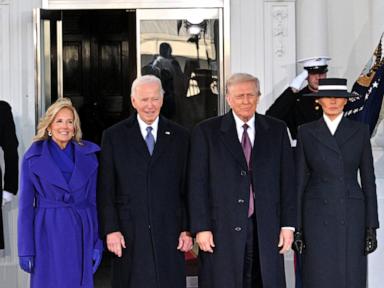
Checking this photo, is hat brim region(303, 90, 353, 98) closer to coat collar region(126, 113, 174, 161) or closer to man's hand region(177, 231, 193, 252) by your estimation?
coat collar region(126, 113, 174, 161)

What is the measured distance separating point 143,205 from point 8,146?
7.45 ft

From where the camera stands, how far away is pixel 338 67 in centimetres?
709

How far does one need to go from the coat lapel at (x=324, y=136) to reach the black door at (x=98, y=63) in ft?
20.1

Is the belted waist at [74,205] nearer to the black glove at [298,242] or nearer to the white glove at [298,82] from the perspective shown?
the black glove at [298,242]

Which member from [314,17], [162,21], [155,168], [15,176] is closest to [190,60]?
[162,21]

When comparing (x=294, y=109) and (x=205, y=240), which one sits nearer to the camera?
(x=205, y=240)

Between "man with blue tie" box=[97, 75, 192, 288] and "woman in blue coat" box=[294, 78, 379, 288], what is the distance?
0.77m

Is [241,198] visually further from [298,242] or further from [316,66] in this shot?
[316,66]

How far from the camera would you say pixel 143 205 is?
4.36 meters

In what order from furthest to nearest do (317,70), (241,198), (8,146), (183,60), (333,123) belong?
(183,60) → (8,146) → (317,70) → (333,123) → (241,198)

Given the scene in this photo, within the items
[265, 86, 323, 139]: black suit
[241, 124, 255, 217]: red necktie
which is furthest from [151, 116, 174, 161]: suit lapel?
[265, 86, 323, 139]: black suit

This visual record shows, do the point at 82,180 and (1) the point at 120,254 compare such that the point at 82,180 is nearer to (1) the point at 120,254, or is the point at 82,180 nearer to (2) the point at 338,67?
(1) the point at 120,254

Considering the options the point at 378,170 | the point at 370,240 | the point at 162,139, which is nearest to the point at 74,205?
the point at 162,139

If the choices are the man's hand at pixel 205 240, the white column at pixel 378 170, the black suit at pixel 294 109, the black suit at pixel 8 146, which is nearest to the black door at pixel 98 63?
the black suit at pixel 8 146
